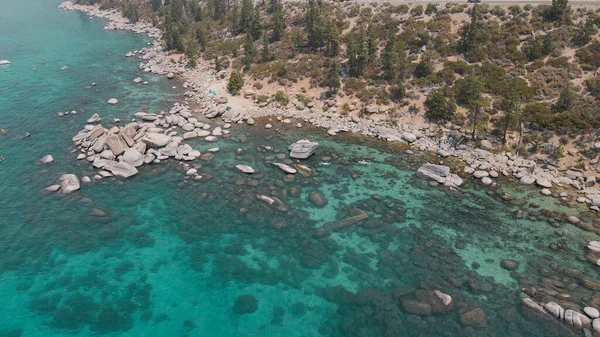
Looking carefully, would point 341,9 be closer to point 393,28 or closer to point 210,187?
point 393,28

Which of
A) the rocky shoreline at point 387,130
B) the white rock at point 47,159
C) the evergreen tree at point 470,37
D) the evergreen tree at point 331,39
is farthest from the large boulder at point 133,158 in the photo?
the evergreen tree at point 470,37

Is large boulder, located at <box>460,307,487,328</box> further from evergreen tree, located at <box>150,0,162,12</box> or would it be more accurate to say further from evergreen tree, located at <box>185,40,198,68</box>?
evergreen tree, located at <box>150,0,162,12</box>

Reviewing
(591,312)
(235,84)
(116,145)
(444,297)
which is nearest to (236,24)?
(235,84)

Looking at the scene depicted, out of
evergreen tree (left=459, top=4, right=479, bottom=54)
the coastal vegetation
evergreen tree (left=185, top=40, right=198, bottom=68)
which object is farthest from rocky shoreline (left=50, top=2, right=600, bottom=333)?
evergreen tree (left=459, top=4, right=479, bottom=54)

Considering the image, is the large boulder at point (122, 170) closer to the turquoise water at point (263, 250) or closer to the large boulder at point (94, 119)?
the turquoise water at point (263, 250)

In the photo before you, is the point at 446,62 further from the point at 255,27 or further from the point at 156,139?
the point at 156,139

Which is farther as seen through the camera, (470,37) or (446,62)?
(446,62)
